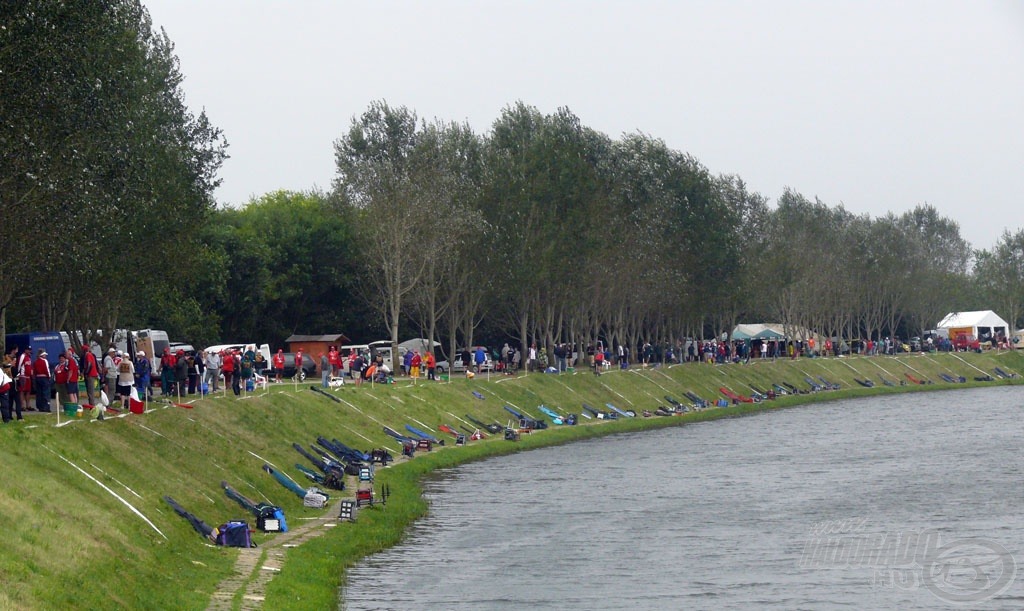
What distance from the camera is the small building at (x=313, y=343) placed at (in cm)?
9856

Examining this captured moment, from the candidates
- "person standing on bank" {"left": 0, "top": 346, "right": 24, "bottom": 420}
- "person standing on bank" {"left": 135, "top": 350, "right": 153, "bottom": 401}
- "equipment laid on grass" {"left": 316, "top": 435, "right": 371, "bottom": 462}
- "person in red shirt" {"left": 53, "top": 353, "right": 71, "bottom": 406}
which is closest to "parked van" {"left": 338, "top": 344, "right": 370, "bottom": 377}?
"equipment laid on grass" {"left": 316, "top": 435, "right": 371, "bottom": 462}

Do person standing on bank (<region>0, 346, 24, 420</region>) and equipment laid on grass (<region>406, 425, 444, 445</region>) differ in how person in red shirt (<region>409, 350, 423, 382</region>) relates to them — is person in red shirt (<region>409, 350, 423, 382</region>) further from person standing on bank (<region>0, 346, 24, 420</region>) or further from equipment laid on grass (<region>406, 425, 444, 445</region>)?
person standing on bank (<region>0, 346, 24, 420</region>)

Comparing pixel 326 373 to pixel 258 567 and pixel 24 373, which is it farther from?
pixel 258 567

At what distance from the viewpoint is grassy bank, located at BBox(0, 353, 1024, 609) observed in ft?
95.1

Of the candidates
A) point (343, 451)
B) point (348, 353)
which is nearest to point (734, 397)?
point (348, 353)

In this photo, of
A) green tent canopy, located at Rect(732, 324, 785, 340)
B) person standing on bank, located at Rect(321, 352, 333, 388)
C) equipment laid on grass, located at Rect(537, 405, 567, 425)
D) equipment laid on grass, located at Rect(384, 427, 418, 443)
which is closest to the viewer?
equipment laid on grass, located at Rect(384, 427, 418, 443)

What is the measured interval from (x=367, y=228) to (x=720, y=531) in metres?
54.4

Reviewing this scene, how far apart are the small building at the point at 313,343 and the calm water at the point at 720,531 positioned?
1179 inches

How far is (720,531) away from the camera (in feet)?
146

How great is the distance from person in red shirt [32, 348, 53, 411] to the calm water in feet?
43.0

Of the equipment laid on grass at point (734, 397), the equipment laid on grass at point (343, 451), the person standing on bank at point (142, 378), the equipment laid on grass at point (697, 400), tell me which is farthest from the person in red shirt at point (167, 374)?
the equipment laid on grass at point (734, 397)

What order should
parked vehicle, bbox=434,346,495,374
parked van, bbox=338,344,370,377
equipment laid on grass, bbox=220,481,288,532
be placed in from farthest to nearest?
parked vehicle, bbox=434,346,495,374, parked van, bbox=338,344,370,377, equipment laid on grass, bbox=220,481,288,532

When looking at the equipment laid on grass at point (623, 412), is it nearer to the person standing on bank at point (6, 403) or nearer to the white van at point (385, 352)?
the white van at point (385, 352)

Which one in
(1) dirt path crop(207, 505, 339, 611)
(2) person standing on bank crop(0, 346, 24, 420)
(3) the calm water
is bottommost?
(3) the calm water
